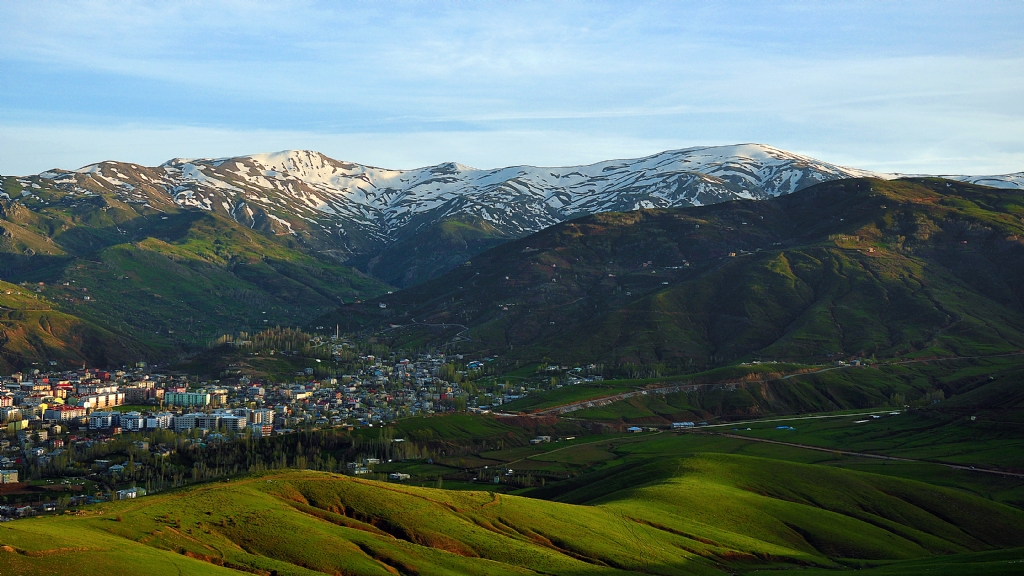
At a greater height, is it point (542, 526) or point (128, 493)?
point (542, 526)

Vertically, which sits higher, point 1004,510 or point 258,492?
point 258,492

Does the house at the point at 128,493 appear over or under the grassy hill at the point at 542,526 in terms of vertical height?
under

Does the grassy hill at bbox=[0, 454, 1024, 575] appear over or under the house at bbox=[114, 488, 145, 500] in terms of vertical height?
over

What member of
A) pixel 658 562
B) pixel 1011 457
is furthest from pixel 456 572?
pixel 1011 457

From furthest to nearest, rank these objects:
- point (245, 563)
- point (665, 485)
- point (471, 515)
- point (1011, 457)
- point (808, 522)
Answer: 1. point (1011, 457)
2. point (665, 485)
3. point (808, 522)
4. point (471, 515)
5. point (245, 563)

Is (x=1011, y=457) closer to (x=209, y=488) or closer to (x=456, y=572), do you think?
(x=456, y=572)

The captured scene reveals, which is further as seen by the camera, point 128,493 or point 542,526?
point 128,493

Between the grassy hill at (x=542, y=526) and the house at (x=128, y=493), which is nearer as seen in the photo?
the grassy hill at (x=542, y=526)

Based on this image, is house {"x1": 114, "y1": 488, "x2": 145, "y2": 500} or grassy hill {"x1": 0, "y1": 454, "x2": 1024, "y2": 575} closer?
grassy hill {"x1": 0, "y1": 454, "x2": 1024, "y2": 575}
